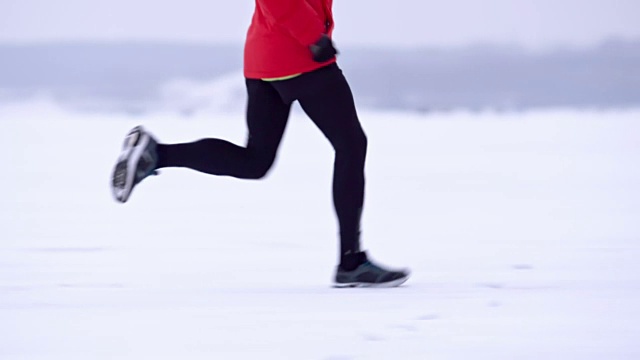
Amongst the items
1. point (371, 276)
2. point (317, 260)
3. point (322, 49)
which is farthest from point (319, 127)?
point (317, 260)

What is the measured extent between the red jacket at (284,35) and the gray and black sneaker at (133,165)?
286 mm

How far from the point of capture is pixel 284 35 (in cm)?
247

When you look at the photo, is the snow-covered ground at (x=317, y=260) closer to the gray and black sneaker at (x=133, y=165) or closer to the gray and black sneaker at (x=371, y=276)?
the gray and black sneaker at (x=371, y=276)

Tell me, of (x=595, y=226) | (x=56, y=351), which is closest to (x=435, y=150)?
(x=595, y=226)

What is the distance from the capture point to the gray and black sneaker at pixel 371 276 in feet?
8.30

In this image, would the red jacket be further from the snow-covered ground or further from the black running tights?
the snow-covered ground

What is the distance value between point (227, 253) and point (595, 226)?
1268 millimetres

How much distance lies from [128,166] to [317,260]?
665 millimetres

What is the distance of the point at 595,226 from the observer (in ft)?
11.9

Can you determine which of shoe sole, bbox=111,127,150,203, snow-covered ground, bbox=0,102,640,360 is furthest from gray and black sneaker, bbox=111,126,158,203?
snow-covered ground, bbox=0,102,640,360

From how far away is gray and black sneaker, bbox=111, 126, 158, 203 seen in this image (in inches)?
100

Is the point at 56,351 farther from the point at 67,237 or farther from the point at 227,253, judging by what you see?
the point at 67,237

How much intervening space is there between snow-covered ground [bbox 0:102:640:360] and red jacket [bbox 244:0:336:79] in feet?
1.63

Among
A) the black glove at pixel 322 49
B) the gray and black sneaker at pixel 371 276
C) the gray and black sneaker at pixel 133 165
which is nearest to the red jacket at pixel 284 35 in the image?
the black glove at pixel 322 49
